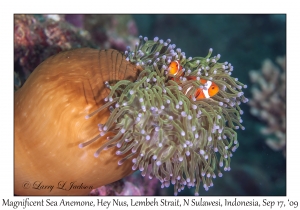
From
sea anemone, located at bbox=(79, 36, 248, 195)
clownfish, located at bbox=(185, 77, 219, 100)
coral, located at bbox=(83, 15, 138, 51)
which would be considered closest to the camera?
sea anemone, located at bbox=(79, 36, 248, 195)

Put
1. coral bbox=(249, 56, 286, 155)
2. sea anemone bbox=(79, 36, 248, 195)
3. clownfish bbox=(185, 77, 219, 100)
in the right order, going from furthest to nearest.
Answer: coral bbox=(249, 56, 286, 155) → clownfish bbox=(185, 77, 219, 100) → sea anemone bbox=(79, 36, 248, 195)

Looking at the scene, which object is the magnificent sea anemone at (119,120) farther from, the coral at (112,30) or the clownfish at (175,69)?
the coral at (112,30)

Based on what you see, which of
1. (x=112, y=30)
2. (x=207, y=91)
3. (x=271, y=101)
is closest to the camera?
(x=207, y=91)

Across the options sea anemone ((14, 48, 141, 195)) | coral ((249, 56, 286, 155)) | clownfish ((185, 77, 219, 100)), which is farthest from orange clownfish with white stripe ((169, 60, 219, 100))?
coral ((249, 56, 286, 155))

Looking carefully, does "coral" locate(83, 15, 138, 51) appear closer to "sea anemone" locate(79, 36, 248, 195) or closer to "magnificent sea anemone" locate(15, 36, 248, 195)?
"magnificent sea anemone" locate(15, 36, 248, 195)

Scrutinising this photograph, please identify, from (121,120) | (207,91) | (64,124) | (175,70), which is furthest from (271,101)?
(64,124)

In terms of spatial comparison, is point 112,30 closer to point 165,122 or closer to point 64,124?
point 64,124

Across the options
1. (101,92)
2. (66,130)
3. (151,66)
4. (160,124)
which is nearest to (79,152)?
(66,130)
